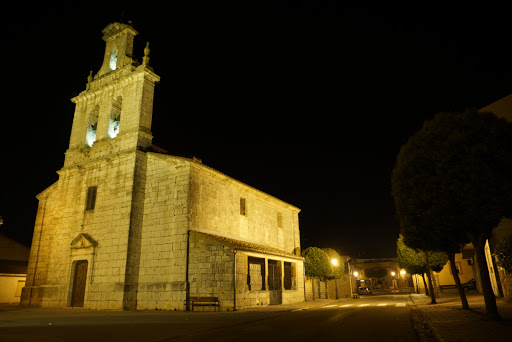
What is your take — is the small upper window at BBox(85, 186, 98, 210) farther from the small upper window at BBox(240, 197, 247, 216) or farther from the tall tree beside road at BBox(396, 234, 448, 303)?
the tall tree beside road at BBox(396, 234, 448, 303)

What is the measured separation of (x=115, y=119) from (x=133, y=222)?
8.19 meters

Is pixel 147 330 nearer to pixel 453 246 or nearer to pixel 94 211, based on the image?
pixel 453 246

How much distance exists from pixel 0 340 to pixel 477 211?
12.9 meters

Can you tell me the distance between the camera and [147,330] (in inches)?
389

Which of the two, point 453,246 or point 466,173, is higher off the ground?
point 466,173

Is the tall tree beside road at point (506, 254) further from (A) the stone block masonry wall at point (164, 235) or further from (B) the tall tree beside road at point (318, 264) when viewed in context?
(B) the tall tree beside road at point (318, 264)

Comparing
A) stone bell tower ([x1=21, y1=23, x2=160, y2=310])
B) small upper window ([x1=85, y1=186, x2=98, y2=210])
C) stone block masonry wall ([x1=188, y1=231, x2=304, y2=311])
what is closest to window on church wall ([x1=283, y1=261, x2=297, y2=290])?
stone block masonry wall ([x1=188, y1=231, x2=304, y2=311])

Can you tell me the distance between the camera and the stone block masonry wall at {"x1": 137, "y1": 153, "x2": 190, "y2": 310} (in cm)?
1777

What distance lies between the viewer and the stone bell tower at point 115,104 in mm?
21406

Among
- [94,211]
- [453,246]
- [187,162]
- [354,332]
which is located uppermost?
[187,162]

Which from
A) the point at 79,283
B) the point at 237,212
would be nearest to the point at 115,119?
the point at 237,212

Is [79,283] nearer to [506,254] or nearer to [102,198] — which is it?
[102,198]

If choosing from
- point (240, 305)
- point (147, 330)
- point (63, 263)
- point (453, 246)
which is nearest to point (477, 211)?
point (453, 246)

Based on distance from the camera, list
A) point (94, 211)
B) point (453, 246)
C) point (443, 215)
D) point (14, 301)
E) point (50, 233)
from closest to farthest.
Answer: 1. point (443, 215)
2. point (453, 246)
3. point (94, 211)
4. point (50, 233)
5. point (14, 301)
